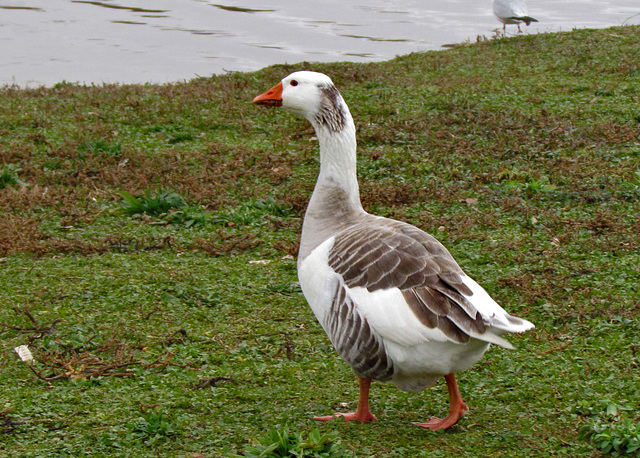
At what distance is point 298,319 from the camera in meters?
5.70

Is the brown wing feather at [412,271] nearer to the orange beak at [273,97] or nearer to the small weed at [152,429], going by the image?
the orange beak at [273,97]

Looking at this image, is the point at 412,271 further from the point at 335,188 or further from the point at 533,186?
the point at 533,186

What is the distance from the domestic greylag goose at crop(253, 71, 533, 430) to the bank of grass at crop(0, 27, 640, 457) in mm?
357

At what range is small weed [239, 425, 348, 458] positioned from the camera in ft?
11.9

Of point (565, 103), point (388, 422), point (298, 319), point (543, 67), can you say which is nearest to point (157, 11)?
point (543, 67)

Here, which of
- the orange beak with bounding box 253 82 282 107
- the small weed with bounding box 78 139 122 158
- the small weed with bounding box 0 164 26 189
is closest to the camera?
the orange beak with bounding box 253 82 282 107

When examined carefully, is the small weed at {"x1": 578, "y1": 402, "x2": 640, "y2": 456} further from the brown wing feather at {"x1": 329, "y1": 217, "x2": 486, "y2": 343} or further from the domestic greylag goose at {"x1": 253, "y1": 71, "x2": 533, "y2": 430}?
the brown wing feather at {"x1": 329, "y1": 217, "x2": 486, "y2": 343}

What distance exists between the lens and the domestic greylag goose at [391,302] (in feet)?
12.2

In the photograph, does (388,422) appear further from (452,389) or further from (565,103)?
(565,103)

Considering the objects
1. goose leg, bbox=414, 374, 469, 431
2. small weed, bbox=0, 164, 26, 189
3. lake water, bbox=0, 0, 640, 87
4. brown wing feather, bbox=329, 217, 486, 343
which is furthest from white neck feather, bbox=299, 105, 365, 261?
lake water, bbox=0, 0, 640, 87

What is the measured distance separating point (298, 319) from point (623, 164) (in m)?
4.27

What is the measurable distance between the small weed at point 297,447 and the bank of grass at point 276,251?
0.05 m

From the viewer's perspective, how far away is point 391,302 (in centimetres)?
390

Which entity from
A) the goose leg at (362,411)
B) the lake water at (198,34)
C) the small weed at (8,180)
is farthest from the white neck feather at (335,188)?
the lake water at (198,34)
